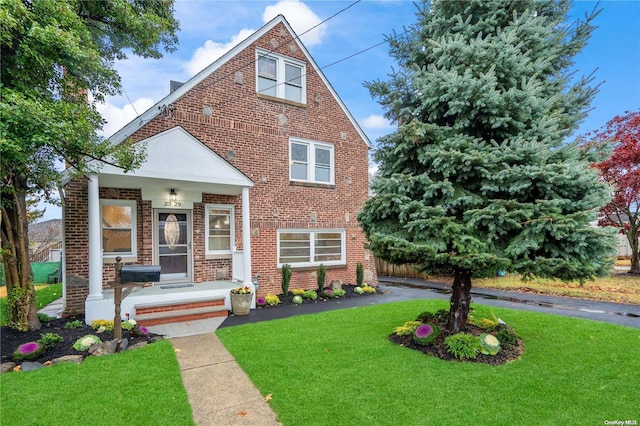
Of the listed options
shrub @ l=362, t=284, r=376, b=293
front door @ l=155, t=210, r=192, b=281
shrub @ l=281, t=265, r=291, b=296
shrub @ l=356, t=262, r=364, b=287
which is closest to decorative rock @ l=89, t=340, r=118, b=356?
front door @ l=155, t=210, r=192, b=281

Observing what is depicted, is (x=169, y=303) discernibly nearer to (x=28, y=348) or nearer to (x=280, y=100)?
(x=28, y=348)

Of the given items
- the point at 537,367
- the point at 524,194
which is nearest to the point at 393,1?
the point at 524,194

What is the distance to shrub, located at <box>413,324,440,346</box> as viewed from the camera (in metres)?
5.23

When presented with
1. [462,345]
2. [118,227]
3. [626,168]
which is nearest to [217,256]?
[118,227]

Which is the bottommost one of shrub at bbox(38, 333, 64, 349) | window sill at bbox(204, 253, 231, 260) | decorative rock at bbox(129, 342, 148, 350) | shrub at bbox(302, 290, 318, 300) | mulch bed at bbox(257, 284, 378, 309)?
mulch bed at bbox(257, 284, 378, 309)

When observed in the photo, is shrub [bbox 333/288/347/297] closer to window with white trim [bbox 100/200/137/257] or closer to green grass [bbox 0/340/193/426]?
window with white trim [bbox 100/200/137/257]

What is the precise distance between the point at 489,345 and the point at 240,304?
5411 mm

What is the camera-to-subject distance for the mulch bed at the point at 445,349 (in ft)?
15.6

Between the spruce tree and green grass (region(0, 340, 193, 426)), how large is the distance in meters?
3.58

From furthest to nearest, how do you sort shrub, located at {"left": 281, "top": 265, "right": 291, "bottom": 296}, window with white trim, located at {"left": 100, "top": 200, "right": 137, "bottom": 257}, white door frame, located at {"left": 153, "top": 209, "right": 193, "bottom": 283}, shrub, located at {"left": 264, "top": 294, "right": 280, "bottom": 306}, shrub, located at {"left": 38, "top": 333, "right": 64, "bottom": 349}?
1. shrub, located at {"left": 281, "top": 265, "right": 291, "bottom": 296}
2. shrub, located at {"left": 264, "top": 294, "right": 280, "bottom": 306}
3. white door frame, located at {"left": 153, "top": 209, "right": 193, "bottom": 283}
4. window with white trim, located at {"left": 100, "top": 200, "right": 137, "bottom": 257}
5. shrub, located at {"left": 38, "top": 333, "right": 64, "bottom": 349}

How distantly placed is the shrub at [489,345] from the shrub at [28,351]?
6629 millimetres

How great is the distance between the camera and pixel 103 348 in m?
5.21

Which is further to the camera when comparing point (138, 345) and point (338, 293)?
point (338, 293)

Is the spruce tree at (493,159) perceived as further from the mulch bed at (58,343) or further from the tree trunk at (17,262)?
the tree trunk at (17,262)
